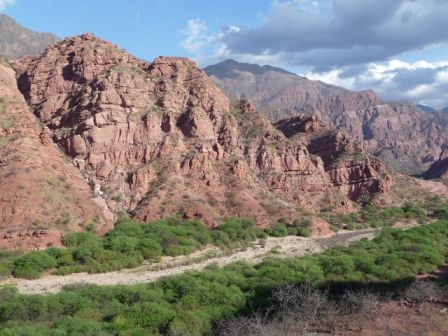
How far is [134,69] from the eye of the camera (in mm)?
92125

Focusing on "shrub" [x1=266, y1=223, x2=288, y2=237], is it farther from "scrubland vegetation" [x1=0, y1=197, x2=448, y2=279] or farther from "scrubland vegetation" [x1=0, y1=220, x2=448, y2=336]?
"scrubland vegetation" [x1=0, y1=220, x2=448, y2=336]

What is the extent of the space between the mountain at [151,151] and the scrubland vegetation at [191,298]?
25.2m

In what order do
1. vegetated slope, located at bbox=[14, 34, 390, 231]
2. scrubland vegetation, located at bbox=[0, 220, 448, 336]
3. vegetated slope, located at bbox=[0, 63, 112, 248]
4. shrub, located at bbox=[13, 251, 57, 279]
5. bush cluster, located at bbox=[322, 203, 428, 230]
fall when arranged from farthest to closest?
bush cluster, located at bbox=[322, 203, 428, 230] → vegetated slope, located at bbox=[14, 34, 390, 231] → vegetated slope, located at bbox=[0, 63, 112, 248] → shrub, located at bbox=[13, 251, 57, 279] → scrubland vegetation, located at bbox=[0, 220, 448, 336]

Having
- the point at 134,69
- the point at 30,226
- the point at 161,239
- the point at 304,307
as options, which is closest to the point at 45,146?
the point at 30,226

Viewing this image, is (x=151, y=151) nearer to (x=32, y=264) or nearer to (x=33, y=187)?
(x=33, y=187)

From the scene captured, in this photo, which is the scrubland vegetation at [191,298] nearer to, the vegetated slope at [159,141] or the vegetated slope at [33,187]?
the vegetated slope at [33,187]

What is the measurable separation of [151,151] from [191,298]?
51.4 meters

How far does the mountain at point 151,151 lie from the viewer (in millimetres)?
69375

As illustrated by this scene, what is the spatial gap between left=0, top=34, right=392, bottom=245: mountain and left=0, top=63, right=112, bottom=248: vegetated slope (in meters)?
0.22

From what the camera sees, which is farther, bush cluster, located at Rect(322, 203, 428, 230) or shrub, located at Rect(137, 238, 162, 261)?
bush cluster, located at Rect(322, 203, 428, 230)

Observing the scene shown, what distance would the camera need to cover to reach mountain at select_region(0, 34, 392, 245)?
6938cm

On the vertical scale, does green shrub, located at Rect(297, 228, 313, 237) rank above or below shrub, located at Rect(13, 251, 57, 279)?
below

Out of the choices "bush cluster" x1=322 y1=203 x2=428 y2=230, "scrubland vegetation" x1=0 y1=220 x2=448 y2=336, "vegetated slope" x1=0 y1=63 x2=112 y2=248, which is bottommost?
"bush cluster" x1=322 y1=203 x2=428 y2=230

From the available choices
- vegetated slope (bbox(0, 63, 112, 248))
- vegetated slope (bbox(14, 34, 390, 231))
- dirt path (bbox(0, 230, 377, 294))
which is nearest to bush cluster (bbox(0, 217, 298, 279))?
dirt path (bbox(0, 230, 377, 294))
